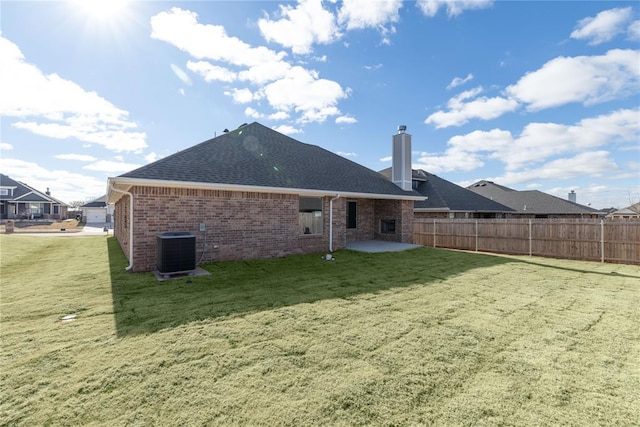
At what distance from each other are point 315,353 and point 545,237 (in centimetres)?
1325

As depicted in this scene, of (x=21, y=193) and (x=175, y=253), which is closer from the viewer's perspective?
(x=175, y=253)

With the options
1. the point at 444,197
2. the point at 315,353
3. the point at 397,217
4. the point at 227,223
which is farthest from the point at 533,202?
the point at 315,353

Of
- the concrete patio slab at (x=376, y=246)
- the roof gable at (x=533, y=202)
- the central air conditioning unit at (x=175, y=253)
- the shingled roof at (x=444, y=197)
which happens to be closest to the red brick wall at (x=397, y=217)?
the concrete patio slab at (x=376, y=246)

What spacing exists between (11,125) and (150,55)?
1043 centimetres

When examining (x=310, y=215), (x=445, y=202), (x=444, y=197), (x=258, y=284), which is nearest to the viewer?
(x=258, y=284)

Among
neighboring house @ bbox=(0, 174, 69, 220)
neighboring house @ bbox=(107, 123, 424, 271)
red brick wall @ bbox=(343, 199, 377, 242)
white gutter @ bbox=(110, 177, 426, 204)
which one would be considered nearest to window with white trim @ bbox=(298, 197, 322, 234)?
neighboring house @ bbox=(107, 123, 424, 271)

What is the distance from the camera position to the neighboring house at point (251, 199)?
816cm

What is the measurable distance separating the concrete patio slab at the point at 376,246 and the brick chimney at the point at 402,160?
3.57 meters

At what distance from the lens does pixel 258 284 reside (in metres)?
7.09

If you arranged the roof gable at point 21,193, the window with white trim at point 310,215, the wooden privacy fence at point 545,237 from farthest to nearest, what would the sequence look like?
the roof gable at point 21,193 < the window with white trim at point 310,215 < the wooden privacy fence at point 545,237

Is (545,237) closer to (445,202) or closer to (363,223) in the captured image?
(363,223)

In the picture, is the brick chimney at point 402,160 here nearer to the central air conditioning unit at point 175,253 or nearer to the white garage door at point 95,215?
the central air conditioning unit at point 175,253

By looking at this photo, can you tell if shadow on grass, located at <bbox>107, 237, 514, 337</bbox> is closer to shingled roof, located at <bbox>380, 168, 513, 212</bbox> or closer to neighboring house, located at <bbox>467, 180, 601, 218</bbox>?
shingled roof, located at <bbox>380, 168, 513, 212</bbox>

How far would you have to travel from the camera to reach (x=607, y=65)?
38.5ft
